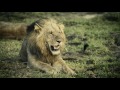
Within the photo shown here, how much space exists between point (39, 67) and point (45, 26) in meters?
0.89

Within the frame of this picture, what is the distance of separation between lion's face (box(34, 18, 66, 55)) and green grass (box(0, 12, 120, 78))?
1.66ft

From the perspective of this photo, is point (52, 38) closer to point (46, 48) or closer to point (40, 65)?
point (46, 48)

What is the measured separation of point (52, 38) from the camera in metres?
8.15

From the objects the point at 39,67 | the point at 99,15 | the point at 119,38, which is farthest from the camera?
the point at 99,15

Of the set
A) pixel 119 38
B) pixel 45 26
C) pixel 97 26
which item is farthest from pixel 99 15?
pixel 45 26

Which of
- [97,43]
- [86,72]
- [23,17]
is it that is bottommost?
[86,72]

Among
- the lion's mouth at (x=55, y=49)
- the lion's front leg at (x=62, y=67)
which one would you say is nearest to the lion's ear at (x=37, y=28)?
the lion's mouth at (x=55, y=49)

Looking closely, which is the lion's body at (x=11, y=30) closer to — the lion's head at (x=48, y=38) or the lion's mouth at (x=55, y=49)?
the lion's head at (x=48, y=38)

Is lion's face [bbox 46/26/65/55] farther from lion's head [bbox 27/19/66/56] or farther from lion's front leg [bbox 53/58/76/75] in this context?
lion's front leg [bbox 53/58/76/75]

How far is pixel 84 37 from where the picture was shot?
9430 mm

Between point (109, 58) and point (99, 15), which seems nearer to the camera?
point (109, 58)

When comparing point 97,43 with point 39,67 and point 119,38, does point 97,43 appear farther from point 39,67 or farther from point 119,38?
point 39,67

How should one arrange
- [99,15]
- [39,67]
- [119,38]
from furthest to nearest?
[99,15], [119,38], [39,67]

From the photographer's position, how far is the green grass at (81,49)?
8.24 metres
